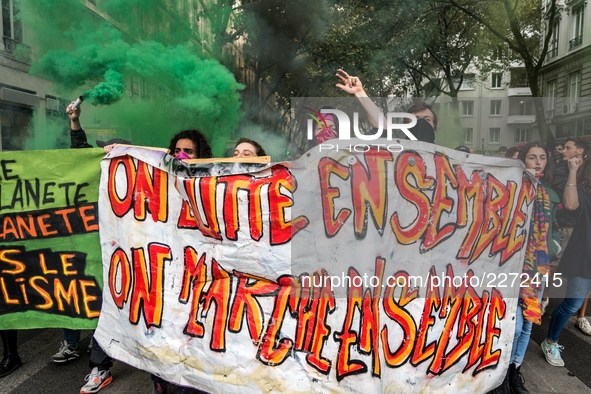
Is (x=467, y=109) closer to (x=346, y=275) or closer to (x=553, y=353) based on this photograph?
(x=553, y=353)

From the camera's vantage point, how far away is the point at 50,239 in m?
3.04

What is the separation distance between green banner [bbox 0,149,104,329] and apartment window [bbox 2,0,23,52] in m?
8.19

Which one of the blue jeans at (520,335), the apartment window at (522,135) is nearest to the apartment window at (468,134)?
the apartment window at (522,135)

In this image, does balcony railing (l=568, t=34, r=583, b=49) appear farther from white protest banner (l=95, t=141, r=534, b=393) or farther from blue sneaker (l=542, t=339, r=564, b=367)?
white protest banner (l=95, t=141, r=534, b=393)

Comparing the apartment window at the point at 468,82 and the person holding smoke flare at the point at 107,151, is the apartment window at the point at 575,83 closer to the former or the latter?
the apartment window at the point at 468,82

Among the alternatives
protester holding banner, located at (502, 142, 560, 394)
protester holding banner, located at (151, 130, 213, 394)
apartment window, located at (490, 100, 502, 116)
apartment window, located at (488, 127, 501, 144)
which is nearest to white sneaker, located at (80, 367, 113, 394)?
protester holding banner, located at (151, 130, 213, 394)

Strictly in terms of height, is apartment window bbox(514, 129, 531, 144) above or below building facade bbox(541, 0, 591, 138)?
below

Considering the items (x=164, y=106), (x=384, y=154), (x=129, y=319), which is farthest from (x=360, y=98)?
(x=164, y=106)

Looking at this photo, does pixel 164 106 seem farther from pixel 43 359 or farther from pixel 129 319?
pixel 129 319

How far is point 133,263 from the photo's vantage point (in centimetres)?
276

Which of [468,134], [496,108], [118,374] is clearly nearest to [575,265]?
[118,374]

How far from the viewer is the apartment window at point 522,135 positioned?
555 centimetres

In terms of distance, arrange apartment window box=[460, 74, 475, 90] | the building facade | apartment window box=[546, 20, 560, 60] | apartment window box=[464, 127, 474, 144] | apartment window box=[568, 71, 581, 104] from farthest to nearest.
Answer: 1. apartment window box=[460, 74, 475, 90]
2. apartment window box=[546, 20, 560, 60]
3. apartment window box=[568, 71, 581, 104]
4. the building facade
5. apartment window box=[464, 127, 474, 144]

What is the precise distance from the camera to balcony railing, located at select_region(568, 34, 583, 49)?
12672 mm
